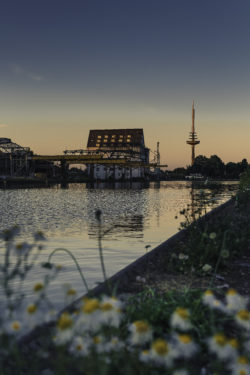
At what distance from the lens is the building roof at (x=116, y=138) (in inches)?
4513

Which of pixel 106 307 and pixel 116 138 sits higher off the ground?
pixel 116 138

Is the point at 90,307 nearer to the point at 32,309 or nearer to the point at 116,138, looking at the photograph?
the point at 32,309

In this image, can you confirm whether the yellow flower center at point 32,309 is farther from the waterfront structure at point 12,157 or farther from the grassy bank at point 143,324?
the waterfront structure at point 12,157

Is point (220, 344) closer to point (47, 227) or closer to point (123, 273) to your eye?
point (123, 273)

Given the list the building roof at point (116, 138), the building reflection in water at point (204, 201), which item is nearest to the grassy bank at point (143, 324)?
the building reflection in water at point (204, 201)

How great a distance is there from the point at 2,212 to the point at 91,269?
15453mm

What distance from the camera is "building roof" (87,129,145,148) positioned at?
115 meters

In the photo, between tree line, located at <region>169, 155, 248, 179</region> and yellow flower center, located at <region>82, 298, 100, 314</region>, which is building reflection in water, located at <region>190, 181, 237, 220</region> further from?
tree line, located at <region>169, 155, 248, 179</region>

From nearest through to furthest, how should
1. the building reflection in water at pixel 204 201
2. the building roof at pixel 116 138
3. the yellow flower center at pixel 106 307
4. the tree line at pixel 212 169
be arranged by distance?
the yellow flower center at pixel 106 307, the building reflection in water at pixel 204 201, the building roof at pixel 116 138, the tree line at pixel 212 169

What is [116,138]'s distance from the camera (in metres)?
116

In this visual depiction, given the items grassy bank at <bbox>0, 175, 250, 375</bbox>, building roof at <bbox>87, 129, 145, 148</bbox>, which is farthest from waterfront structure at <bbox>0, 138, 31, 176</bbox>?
grassy bank at <bbox>0, 175, 250, 375</bbox>

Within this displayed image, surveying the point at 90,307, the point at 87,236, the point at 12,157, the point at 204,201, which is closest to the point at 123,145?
the point at 12,157

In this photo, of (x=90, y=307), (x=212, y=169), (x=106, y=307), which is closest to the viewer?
(x=90, y=307)

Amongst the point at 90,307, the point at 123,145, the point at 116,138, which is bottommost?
the point at 90,307
